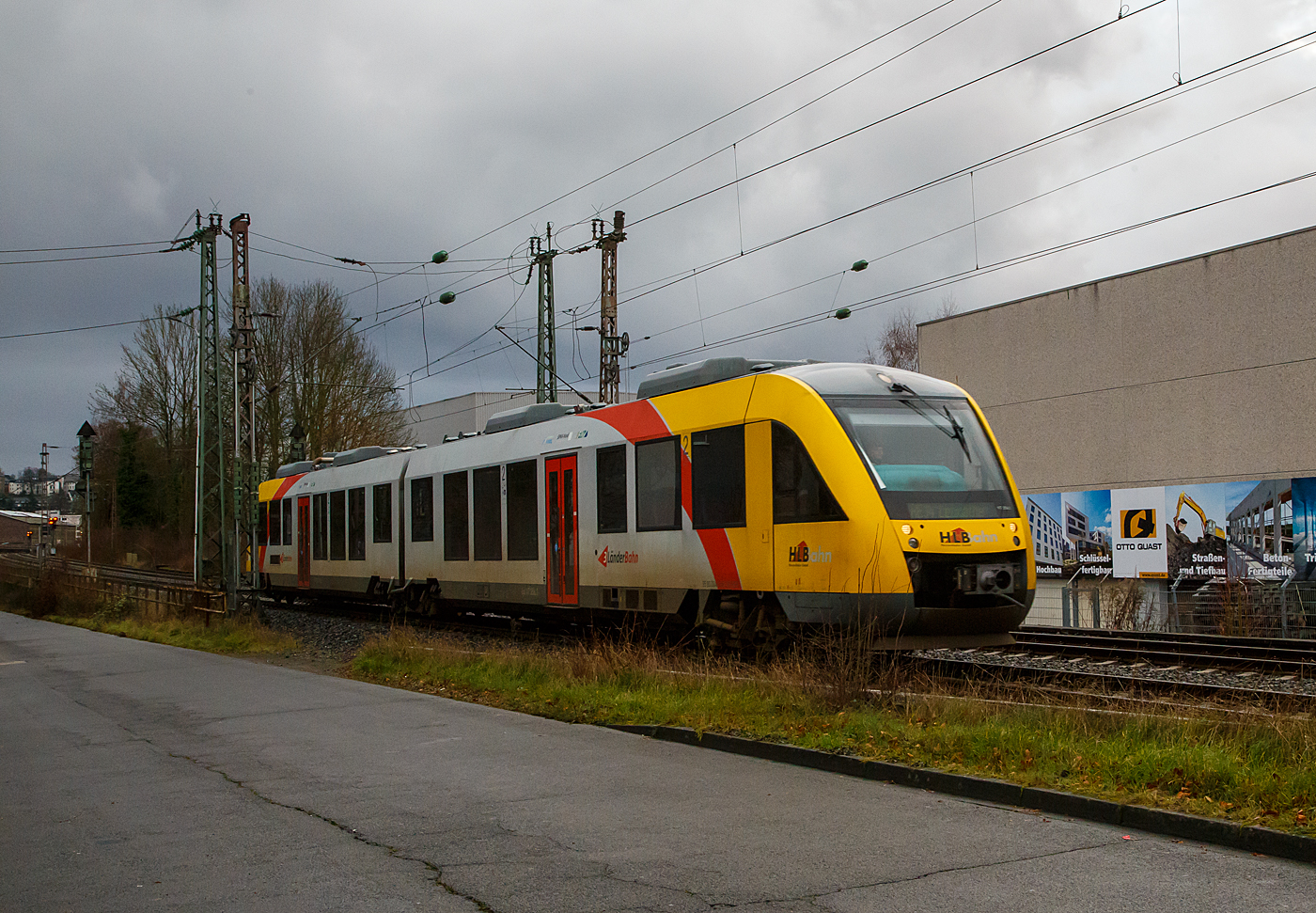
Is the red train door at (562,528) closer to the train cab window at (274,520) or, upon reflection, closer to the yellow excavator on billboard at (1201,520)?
the train cab window at (274,520)

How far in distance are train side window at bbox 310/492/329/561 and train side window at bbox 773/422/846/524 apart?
52.0 ft

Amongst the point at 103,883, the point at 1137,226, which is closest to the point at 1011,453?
the point at 1137,226

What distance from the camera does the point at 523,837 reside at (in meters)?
6.27

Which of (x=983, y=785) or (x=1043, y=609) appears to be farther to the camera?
(x=1043, y=609)

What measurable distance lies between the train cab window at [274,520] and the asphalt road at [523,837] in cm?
1934

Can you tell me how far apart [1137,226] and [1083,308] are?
11.5 meters

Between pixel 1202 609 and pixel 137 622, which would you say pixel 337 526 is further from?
pixel 1202 609

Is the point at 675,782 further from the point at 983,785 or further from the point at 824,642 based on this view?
the point at 824,642

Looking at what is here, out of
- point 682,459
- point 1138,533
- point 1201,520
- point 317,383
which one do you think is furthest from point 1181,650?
point 317,383

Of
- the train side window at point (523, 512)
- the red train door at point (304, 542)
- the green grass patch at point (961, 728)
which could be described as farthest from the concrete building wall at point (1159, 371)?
the green grass patch at point (961, 728)

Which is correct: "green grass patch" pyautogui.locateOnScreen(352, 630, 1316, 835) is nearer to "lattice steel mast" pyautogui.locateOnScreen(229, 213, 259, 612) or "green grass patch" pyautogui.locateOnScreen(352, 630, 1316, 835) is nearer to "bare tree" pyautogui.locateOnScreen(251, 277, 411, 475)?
"lattice steel mast" pyautogui.locateOnScreen(229, 213, 259, 612)

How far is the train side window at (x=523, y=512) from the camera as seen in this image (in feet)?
57.2

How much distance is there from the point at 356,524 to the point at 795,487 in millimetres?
14358

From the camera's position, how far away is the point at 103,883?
18.2ft
